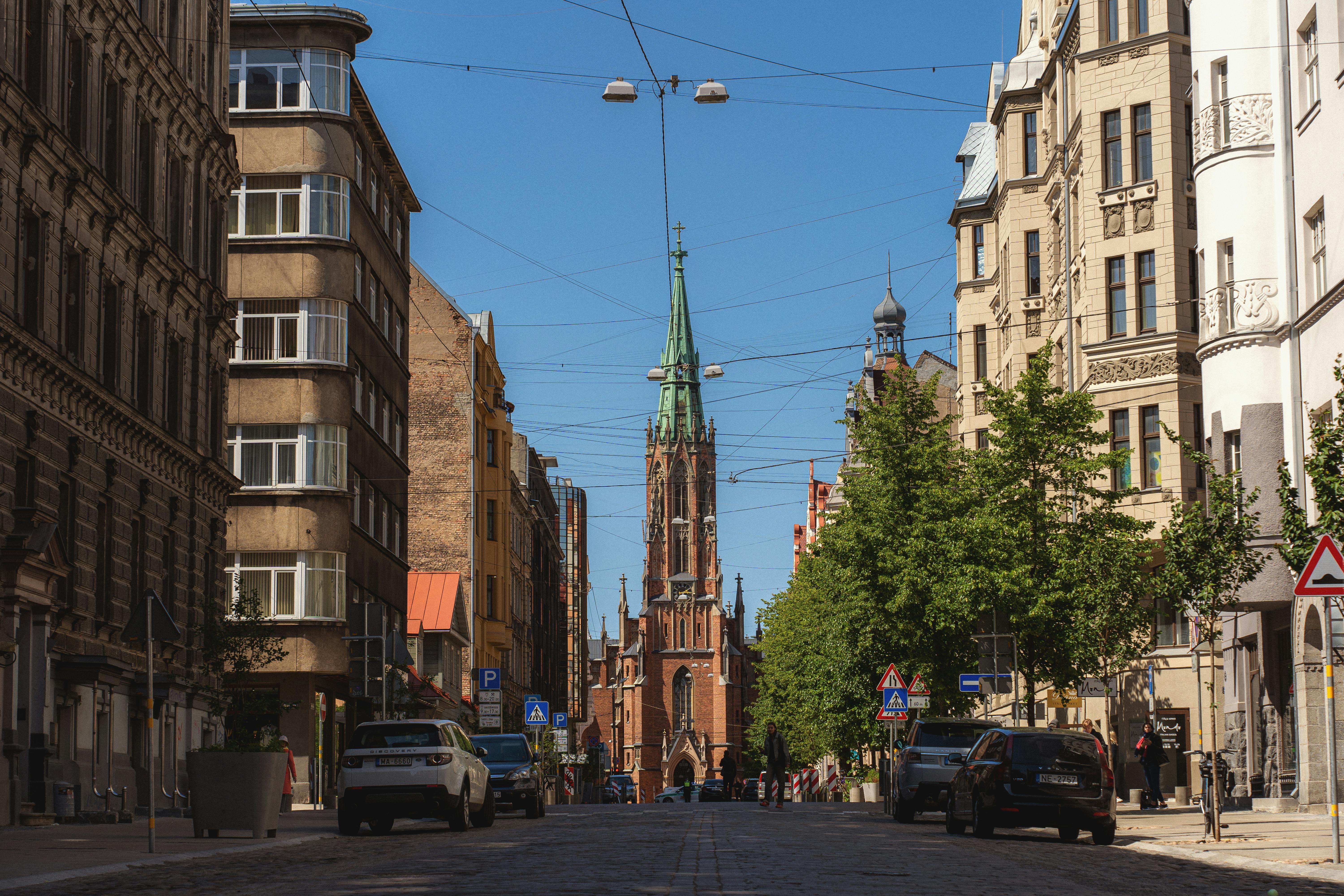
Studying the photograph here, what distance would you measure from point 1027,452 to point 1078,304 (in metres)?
9.80

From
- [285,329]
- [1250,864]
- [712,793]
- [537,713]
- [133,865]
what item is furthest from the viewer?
[712,793]

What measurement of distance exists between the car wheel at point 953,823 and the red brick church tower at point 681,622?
5936 inches

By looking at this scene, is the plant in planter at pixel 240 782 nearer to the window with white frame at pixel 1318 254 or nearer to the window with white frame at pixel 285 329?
the window with white frame at pixel 1318 254

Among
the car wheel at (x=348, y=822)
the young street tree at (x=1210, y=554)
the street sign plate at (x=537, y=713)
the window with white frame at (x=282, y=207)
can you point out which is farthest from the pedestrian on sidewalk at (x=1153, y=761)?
the window with white frame at (x=282, y=207)

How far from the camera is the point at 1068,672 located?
35.8 meters

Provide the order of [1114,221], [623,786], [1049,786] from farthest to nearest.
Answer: [623,786] → [1114,221] → [1049,786]

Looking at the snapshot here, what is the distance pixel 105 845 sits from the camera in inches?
739

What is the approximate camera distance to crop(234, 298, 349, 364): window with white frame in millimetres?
45219

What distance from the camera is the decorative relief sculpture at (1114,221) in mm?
43094

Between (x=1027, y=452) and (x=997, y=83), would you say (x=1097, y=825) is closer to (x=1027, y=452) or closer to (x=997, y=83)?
(x=1027, y=452)

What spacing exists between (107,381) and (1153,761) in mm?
20486

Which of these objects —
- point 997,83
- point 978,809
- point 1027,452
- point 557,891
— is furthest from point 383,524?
point 557,891

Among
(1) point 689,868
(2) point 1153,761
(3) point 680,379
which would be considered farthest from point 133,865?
(3) point 680,379

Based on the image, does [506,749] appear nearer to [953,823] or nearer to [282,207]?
[953,823]
